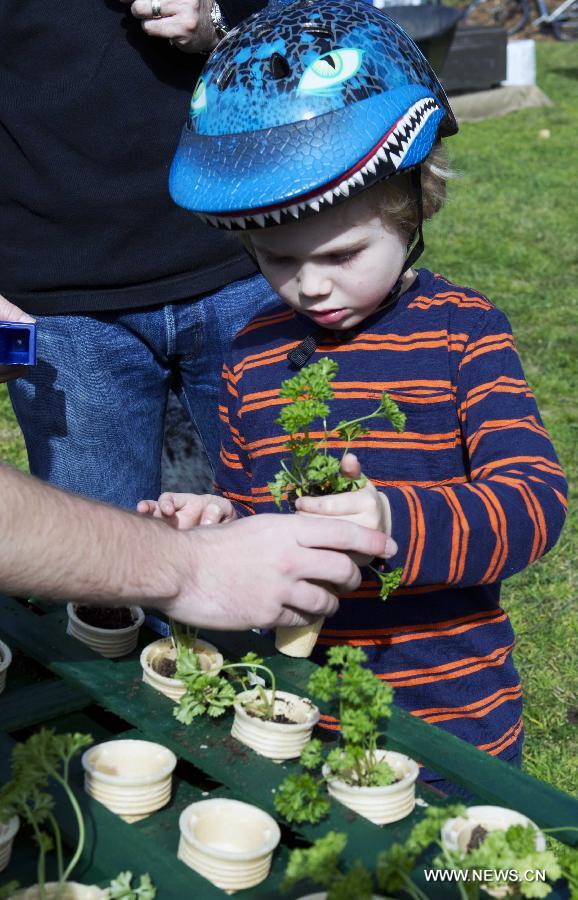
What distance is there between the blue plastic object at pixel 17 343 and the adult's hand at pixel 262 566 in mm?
1153

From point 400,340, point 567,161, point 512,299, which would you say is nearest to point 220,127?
point 400,340

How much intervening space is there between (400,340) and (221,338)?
87 cm

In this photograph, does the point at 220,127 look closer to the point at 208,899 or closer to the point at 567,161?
the point at 208,899

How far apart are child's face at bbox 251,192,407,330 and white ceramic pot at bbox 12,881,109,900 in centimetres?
144

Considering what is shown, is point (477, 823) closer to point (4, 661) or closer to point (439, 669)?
point (439, 669)

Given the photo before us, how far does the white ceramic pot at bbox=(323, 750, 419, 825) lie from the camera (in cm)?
212

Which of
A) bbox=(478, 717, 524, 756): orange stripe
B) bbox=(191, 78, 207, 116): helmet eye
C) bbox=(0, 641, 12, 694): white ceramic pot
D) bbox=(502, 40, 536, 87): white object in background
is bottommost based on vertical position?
bbox=(502, 40, 536, 87): white object in background

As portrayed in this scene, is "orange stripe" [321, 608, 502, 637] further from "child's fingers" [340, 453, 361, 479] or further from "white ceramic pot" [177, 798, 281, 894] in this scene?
"white ceramic pot" [177, 798, 281, 894]

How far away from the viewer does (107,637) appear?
8.77ft

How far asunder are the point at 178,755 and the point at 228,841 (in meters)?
0.31

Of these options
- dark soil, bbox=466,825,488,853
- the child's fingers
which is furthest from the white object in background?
dark soil, bbox=466,825,488,853

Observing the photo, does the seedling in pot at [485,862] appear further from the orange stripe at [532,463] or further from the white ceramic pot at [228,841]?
the orange stripe at [532,463]

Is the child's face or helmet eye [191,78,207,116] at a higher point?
helmet eye [191,78,207,116]

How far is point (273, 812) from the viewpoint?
2.12 metres
